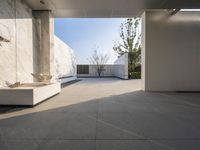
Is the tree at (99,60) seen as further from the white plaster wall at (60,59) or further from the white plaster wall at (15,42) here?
the white plaster wall at (15,42)

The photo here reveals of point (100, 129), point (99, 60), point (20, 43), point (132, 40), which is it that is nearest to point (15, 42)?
point (20, 43)

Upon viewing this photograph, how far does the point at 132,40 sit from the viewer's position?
18.3 m

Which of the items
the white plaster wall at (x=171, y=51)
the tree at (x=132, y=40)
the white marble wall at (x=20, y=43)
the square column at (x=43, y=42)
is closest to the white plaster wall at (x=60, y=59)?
the square column at (x=43, y=42)

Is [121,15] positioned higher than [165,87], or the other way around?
[121,15]

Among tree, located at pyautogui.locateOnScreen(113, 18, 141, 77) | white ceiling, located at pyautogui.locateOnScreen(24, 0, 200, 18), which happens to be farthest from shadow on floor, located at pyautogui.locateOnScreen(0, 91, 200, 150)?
tree, located at pyautogui.locateOnScreen(113, 18, 141, 77)

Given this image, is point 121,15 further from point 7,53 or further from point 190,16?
point 7,53

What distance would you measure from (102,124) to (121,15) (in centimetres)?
596

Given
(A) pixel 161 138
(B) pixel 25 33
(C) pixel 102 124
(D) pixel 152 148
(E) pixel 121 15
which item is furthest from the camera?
(E) pixel 121 15

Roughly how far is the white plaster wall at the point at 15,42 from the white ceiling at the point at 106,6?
0.74 m

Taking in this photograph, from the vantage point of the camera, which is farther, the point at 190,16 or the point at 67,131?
the point at 190,16

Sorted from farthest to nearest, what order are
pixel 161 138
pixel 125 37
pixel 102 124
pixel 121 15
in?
pixel 125 37, pixel 121 15, pixel 102 124, pixel 161 138

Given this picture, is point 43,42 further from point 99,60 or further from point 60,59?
point 99,60

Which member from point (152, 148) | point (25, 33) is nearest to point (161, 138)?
point (152, 148)

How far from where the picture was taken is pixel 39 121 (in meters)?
3.17
